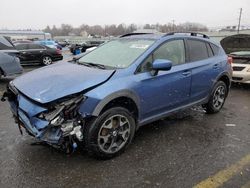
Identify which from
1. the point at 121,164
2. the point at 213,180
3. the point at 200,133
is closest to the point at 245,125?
the point at 200,133

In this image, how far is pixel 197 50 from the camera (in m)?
5.32

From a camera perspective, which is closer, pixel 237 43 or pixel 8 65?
pixel 8 65

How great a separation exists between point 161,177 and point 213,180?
609 mm

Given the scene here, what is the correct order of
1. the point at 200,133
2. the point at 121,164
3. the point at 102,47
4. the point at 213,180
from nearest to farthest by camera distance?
the point at 213,180
the point at 121,164
the point at 200,133
the point at 102,47

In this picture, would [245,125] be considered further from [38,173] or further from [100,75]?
[38,173]

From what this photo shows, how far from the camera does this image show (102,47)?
5.25 m

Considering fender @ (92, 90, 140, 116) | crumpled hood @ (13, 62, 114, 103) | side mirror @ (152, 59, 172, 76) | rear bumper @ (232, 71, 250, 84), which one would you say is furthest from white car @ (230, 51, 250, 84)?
crumpled hood @ (13, 62, 114, 103)

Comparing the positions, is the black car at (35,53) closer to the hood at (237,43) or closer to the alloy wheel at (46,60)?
the alloy wheel at (46,60)

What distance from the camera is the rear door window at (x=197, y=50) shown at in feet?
16.9

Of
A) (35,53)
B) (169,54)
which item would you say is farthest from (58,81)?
(35,53)

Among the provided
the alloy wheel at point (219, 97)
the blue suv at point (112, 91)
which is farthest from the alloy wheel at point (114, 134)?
the alloy wheel at point (219, 97)

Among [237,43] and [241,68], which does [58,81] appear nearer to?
[241,68]

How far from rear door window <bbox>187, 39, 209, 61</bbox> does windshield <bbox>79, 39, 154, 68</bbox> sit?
975mm

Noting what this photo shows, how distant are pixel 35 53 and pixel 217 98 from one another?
12041mm
